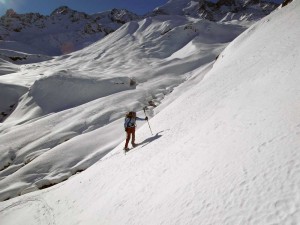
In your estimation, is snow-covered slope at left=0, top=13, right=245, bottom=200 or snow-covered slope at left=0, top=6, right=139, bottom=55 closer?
snow-covered slope at left=0, top=13, right=245, bottom=200

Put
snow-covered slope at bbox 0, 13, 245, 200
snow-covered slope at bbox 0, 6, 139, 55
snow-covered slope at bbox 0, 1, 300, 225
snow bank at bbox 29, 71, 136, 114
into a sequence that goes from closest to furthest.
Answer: snow-covered slope at bbox 0, 1, 300, 225 < snow-covered slope at bbox 0, 13, 245, 200 < snow bank at bbox 29, 71, 136, 114 < snow-covered slope at bbox 0, 6, 139, 55

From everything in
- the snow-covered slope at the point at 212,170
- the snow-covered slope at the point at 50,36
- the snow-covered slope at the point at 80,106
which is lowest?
the snow-covered slope at the point at 212,170

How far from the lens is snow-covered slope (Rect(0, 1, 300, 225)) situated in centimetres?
659

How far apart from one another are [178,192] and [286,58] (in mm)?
12396

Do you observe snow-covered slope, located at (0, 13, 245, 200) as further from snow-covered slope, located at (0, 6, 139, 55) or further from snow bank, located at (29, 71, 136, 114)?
snow-covered slope, located at (0, 6, 139, 55)

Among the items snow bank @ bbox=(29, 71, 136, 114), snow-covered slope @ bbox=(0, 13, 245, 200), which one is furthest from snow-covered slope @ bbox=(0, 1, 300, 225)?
snow bank @ bbox=(29, 71, 136, 114)

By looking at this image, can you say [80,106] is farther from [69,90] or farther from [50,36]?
[50,36]

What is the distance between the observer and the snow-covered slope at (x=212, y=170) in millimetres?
6586

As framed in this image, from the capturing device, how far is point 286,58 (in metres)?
16.3

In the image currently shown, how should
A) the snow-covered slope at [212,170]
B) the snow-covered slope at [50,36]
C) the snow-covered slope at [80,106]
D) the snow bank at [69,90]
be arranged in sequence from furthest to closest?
the snow-covered slope at [50,36], the snow bank at [69,90], the snow-covered slope at [80,106], the snow-covered slope at [212,170]

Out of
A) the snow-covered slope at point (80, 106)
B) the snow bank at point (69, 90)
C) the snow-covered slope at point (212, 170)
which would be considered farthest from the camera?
the snow bank at point (69, 90)

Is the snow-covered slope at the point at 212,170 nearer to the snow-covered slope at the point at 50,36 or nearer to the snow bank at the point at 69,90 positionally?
the snow bank at the point at 69,90

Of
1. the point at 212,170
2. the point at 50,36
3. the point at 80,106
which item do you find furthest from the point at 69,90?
the point at 50,36

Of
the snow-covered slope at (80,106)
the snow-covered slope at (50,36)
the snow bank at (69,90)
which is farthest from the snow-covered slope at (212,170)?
the snow-covered slope at (50,36)
